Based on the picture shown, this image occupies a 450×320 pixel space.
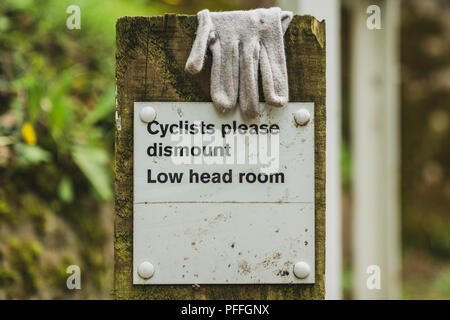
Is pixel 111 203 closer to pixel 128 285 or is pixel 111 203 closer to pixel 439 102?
pixel 128 285

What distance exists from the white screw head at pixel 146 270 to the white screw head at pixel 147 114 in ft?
1.50

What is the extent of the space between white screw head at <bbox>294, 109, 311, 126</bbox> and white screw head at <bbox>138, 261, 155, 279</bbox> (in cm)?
66

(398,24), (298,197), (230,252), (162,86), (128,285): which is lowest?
(128,285)

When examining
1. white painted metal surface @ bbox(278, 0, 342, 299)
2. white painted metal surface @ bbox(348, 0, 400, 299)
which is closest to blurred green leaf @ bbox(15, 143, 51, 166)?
white painted metal surface @ bbox(278, 0, 342, 299)

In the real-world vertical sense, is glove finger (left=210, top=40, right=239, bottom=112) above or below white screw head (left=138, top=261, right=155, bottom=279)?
above

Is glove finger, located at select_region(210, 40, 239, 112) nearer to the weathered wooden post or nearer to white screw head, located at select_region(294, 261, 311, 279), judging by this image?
the weathered wooden post

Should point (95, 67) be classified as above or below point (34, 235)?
above

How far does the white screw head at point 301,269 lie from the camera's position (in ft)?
4.71

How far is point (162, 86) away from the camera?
144 centimetres

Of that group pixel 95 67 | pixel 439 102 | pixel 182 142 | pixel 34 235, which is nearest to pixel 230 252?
pixel 182 142

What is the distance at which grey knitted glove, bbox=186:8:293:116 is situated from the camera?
4.56 feet

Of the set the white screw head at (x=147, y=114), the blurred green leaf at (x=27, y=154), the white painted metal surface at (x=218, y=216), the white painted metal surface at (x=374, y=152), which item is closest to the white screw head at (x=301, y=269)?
the white painted metal surface at (x=218, y=216)

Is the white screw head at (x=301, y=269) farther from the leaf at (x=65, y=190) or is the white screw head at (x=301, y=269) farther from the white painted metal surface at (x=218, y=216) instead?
the leaf at (x=65, y=190)
